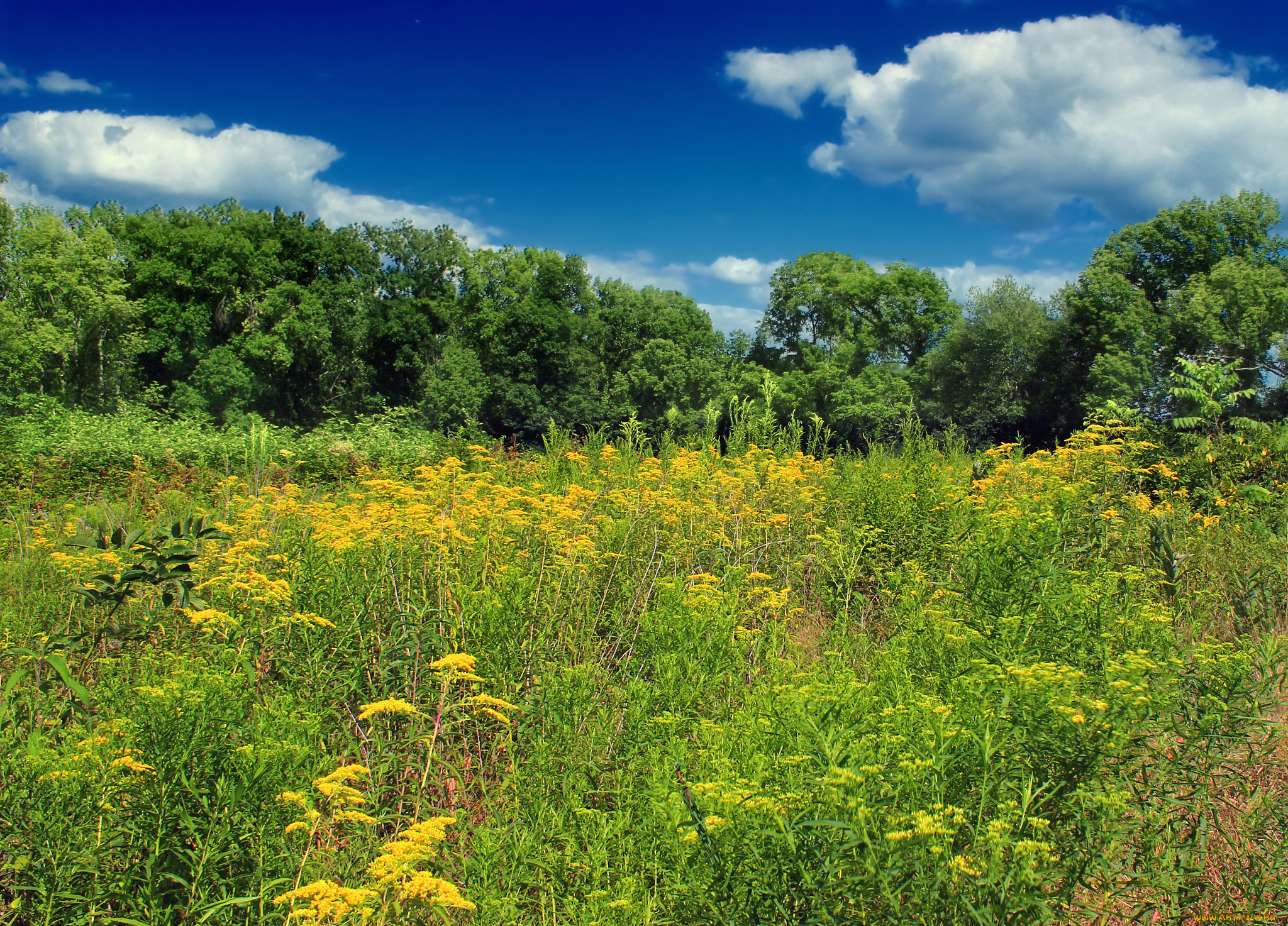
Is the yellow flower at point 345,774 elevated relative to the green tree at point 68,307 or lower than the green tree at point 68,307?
lower

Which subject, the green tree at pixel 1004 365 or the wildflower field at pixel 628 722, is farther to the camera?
the green tree at pixel 1004 365

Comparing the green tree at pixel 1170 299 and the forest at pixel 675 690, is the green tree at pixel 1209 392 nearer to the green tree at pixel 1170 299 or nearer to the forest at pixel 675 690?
the forest at pixel 675 690

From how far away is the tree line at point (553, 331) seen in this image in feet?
88.1

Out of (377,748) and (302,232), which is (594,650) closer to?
(377,748)

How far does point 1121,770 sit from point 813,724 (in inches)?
35.1

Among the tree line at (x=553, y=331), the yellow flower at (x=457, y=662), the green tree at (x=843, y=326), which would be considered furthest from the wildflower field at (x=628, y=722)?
the green tree at (x=843, y=326)

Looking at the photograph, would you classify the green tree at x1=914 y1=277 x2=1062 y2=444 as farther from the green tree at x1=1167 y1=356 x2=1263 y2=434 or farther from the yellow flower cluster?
the yellow flower cluster

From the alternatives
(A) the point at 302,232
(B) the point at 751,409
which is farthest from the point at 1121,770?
(A) the point at 302,232

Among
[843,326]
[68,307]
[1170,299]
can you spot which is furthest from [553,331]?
[1170,299]

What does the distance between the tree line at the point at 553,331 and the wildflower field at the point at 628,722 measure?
796 inches

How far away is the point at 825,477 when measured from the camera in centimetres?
596

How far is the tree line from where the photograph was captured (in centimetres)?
2684

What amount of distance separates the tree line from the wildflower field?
20226mm

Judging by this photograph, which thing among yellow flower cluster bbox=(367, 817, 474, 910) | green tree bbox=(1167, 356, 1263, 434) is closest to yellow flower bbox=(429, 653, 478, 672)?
yellow flower cluster bbox=(367, 817, 474, 910)
